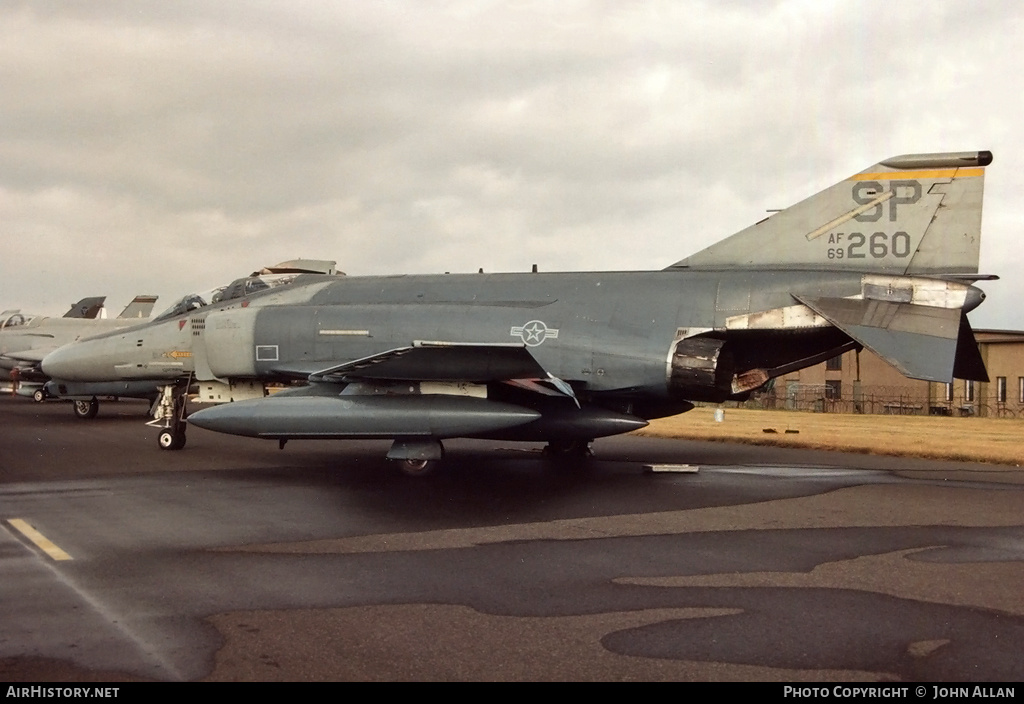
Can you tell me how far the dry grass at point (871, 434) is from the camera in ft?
50.2

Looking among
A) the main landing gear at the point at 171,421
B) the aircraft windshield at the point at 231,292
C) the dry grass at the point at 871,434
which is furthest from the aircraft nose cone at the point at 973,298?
the main landing gear at the point at 171,421

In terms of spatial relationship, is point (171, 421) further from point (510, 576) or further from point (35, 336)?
point (35, 336)

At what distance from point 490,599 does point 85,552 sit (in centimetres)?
358

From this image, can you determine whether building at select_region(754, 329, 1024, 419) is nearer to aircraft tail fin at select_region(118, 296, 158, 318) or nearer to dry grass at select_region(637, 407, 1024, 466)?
dry grass at select_region(637, 407, 1024, 466)

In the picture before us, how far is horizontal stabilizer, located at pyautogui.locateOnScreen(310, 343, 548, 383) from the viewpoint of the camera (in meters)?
10.3

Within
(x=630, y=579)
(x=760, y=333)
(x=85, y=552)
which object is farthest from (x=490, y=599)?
(x=760, y=333)

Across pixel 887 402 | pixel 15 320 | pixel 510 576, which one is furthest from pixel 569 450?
pixel 887 402

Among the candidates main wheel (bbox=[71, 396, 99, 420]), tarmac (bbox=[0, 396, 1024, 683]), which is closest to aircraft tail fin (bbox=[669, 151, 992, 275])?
tarmac (bbox=[0, 396, 1024, 683])

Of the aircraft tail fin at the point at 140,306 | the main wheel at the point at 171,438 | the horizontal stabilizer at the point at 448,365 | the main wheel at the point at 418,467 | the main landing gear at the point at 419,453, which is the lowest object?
the main wheel at the point at 171,438

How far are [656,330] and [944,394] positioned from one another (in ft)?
113

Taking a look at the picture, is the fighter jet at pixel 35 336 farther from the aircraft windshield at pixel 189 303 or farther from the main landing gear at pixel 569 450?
the main landing gear at pixel 569 450

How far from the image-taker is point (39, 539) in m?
7.21

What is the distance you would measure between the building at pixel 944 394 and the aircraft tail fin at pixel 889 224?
22964mm
